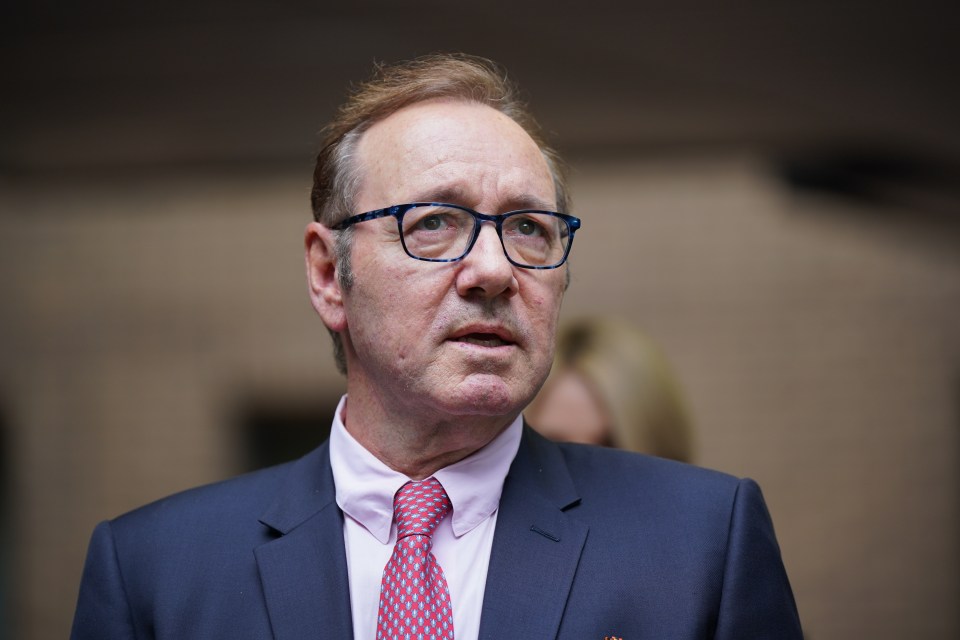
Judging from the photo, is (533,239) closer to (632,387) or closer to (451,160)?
(451,160)

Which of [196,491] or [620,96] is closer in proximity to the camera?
[196,491]

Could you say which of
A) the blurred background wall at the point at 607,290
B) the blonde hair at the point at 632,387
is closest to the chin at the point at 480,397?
the blonde hair at the point at 632,387

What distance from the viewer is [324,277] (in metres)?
2.23

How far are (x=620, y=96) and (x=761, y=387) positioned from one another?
1967 mm

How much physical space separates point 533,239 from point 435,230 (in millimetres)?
185

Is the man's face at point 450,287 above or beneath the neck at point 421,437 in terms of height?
above

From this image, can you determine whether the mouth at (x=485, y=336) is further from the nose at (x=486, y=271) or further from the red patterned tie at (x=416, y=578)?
the red patterned tie at (x=416, y=578)

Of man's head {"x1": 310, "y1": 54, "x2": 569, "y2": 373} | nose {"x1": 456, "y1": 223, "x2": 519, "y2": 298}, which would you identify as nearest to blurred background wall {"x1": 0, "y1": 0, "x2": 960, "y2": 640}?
man's head {"x1": 310, "y1": 54, "x2": 569, "y2": 373}

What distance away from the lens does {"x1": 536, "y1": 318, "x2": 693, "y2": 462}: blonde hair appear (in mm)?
2990

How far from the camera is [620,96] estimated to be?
4.83m

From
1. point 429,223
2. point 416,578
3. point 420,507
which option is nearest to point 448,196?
point 429,223

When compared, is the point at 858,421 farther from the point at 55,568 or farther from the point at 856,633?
the point at 55,568

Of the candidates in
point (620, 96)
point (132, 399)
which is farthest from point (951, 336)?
point (132, 399)

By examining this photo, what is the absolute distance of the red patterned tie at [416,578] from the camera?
6.19 feet
